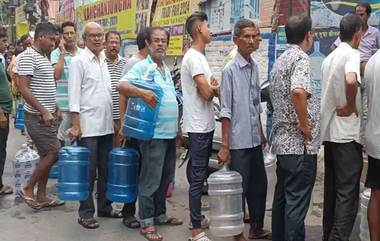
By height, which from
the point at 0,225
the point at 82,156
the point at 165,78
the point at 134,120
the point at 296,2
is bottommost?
the point at 0,225

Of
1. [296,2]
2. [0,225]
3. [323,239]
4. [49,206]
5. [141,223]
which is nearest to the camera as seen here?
[323,239]

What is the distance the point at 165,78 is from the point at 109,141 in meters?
0.96

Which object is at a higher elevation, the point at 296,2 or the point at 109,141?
the point at 296,2

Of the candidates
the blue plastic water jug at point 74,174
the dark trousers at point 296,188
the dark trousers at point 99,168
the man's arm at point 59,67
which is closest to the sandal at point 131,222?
the dark trousers at point 99,168

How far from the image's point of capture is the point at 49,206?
5.89m

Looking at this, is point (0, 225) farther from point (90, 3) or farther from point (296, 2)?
point (90, 3)

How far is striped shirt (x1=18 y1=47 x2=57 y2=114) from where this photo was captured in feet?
17.9

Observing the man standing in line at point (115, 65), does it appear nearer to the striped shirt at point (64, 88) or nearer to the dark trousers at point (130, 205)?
the dark trousers at point (130, 205)

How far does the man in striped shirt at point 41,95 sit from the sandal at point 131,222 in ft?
3.60

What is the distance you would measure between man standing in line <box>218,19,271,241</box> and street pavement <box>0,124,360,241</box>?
34.0 inches

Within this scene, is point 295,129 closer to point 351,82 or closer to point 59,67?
point 351,82

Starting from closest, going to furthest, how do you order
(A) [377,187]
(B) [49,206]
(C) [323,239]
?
(A) [377,187]
(C) [323,239]
(B) [49,206]

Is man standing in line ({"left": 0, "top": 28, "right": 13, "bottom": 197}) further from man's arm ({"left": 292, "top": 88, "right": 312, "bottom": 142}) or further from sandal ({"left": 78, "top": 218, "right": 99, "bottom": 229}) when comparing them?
man's arm ({"left": 292, "top": 88, "right": 312, "bottom": 142})

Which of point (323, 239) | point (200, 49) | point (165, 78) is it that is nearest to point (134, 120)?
point (165, 78)
